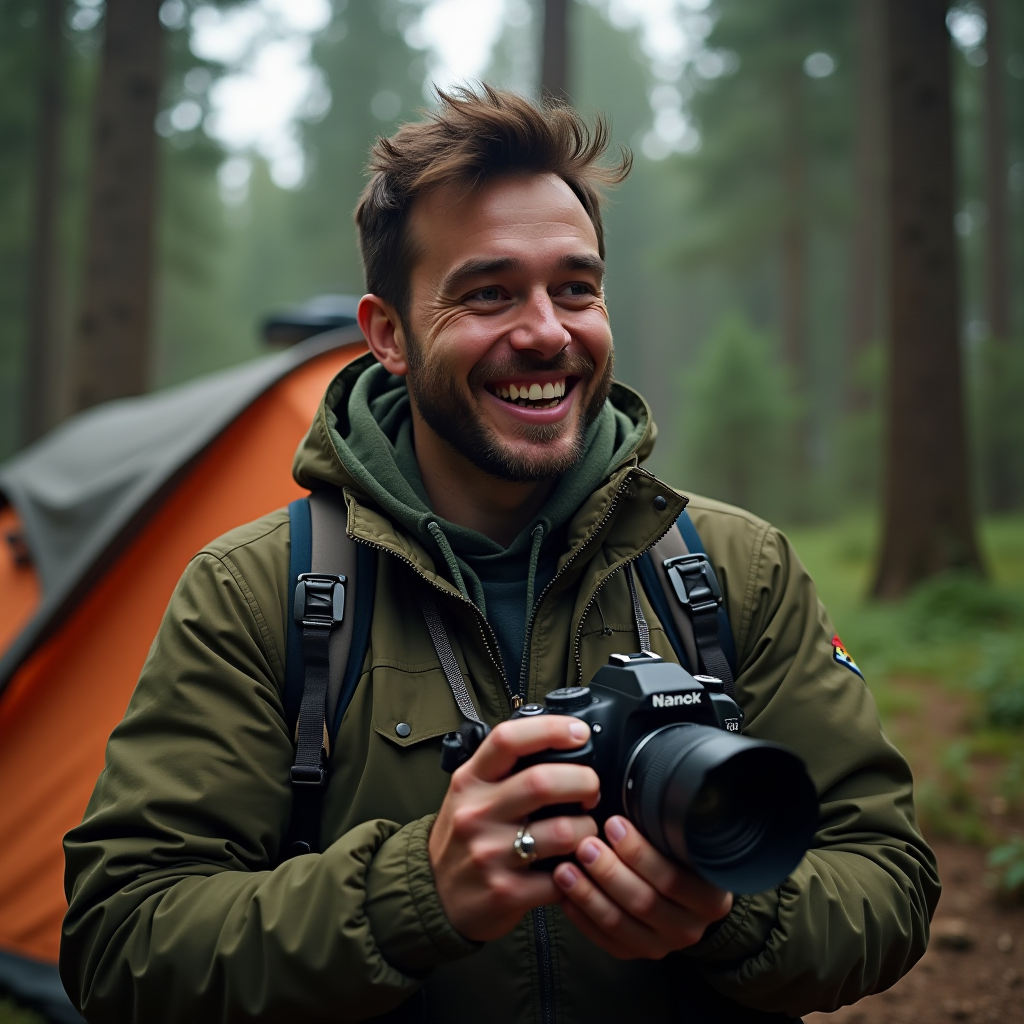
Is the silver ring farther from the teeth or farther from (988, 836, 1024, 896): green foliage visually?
(988, 836, 1024, 896): green foliage

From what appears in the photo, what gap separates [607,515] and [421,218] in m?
0.87

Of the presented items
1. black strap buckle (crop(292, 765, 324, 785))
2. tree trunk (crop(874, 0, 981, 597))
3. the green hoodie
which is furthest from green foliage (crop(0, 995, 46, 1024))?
tree trunk (crop(874, 0, 981, 597))

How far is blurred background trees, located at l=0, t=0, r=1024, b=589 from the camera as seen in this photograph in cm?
1031

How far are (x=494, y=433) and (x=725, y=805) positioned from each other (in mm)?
1025

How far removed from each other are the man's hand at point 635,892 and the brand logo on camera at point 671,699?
0.64ft

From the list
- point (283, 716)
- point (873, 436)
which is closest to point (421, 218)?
point (283, 716)

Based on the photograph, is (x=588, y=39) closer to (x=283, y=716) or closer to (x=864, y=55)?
(x=864, y=55)

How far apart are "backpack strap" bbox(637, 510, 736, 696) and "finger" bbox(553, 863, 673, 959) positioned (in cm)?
68

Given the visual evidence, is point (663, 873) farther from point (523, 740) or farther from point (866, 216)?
point (866, 216)

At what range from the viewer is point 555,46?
10.9 m

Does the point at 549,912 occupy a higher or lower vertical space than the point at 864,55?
lower

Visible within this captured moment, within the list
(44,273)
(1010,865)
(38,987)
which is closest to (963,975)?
→ (1010,865)

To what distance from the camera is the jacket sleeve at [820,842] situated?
171 centimetres

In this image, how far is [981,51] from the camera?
1895cm
